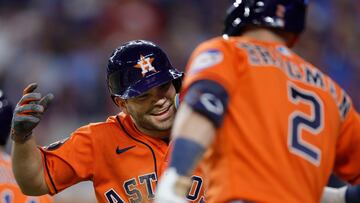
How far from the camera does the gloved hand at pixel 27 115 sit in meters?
4.13

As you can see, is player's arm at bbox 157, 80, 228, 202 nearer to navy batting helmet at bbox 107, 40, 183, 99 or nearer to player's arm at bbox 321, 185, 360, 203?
player's arm at bbox 321, 185, 360, 203

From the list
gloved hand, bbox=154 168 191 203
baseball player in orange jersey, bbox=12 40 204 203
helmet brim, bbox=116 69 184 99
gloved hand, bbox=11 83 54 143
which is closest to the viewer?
gloved hand, bbox=154 168 191 203

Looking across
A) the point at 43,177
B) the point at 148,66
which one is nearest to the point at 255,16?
the point at 148,66

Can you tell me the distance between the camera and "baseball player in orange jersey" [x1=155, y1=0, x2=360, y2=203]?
297cm

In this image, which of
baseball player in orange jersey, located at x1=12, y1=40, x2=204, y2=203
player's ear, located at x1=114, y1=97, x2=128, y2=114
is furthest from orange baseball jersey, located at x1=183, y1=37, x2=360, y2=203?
player's ear, located at x1=114, y1=97, x2=128, y2=114

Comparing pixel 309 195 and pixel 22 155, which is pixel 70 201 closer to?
pixel 22 155

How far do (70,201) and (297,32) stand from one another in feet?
17.6

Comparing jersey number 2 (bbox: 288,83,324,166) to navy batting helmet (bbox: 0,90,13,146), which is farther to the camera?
navy batting helmet (bbox: 0,90,13,146)

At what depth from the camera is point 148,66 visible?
4.51m

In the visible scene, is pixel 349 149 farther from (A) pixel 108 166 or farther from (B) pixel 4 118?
(B) pixel 4 118

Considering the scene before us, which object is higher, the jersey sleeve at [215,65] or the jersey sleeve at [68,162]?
the jersey sleeve at [215,65]

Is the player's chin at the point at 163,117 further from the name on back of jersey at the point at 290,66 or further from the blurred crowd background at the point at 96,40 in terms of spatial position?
the blurred crowd background at the point at 96,40

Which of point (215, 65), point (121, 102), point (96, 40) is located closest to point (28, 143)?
point (121, 102)

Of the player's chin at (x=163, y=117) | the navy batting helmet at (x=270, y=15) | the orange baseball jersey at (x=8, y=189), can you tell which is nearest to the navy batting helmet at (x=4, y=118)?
the orange baseball jersey at (x=8, y=189)
